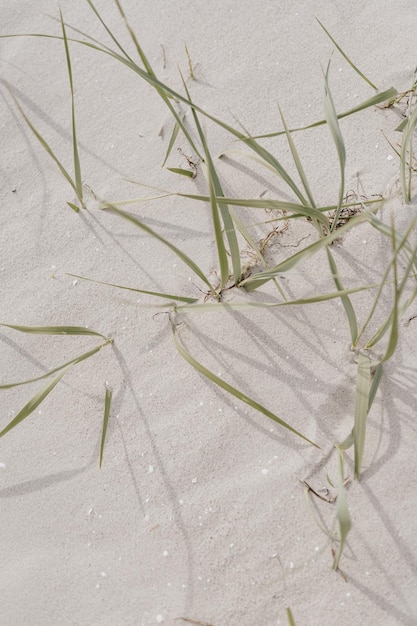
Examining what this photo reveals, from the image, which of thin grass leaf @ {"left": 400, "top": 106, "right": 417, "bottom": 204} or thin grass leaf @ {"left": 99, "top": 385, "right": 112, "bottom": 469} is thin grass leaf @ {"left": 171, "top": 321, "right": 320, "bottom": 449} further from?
thin grass leaf @ {"left": 400, "top": 106, "right": 417, "bottom": 204}

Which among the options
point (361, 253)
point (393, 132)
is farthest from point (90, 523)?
point (393, 132)

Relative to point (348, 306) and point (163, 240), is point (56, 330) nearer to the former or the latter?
point (163, 240)

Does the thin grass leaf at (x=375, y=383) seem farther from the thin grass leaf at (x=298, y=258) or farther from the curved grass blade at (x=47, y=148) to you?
the curved grass blade at (x=47, y=148)

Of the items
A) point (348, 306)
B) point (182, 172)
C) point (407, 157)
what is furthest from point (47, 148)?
point (407, 157)

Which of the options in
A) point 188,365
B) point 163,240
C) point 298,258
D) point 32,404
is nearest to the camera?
point 163,240

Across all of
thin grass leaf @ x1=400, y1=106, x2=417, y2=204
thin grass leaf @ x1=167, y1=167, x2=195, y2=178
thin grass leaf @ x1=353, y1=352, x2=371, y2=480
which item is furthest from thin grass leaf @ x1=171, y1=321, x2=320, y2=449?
thin grass leaf @ x1=400, y1=106, x2=417, y2=204

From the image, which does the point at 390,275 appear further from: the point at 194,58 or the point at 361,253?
the point at 194,58

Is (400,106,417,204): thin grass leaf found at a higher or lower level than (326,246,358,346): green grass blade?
higher

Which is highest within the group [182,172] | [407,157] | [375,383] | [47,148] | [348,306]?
[47,148]

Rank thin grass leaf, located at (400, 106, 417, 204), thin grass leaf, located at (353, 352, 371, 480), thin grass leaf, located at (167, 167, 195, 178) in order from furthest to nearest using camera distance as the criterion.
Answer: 1. thin grass leaf, located at (167, 167, 195, 178)
2. thin grass leaf, located at (400, 106, 417, 204)
3. thin grass leaf, located at (353, 352, 371, 480)
